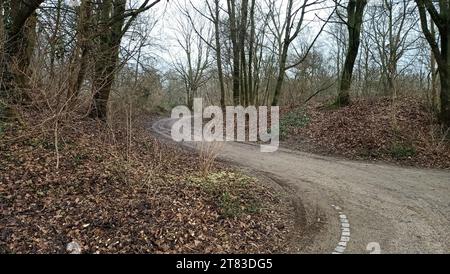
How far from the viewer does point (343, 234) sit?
5336 millimetres

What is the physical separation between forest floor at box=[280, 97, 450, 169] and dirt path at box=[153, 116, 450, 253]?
3.55ft

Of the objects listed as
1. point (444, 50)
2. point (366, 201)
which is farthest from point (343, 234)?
point (444, 50)

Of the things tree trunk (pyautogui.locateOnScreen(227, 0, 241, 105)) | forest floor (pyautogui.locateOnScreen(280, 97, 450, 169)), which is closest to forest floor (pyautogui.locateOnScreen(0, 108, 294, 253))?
forest floor (pyautogui.locateOnScreen(280, 97, 450, 169))

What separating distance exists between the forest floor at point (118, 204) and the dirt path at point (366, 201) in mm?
734

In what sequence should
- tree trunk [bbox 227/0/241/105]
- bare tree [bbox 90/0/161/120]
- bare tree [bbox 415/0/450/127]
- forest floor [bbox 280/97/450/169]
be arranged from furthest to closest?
tree trunk [bbox 227/0/241/105] → bare tree [bbox 415/0/450/127] → forest floor [bbox 280/97/450/169] → bare tree [bbox 90/0/161/120]

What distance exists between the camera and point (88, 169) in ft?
22.0

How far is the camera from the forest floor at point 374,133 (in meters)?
10.7

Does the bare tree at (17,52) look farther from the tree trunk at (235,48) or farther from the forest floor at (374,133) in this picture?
the tree trunk at (235,48)

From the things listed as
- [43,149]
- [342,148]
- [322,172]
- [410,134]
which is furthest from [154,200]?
[410,134]

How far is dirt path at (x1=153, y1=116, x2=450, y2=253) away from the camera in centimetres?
507

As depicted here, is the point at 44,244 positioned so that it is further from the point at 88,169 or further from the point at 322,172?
the point at 322,172

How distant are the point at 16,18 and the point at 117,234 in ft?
18.8

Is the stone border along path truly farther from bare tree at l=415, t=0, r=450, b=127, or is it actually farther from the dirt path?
bare tree at l=415, t=0, r=450, b=127

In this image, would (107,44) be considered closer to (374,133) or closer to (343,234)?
(343,234)
